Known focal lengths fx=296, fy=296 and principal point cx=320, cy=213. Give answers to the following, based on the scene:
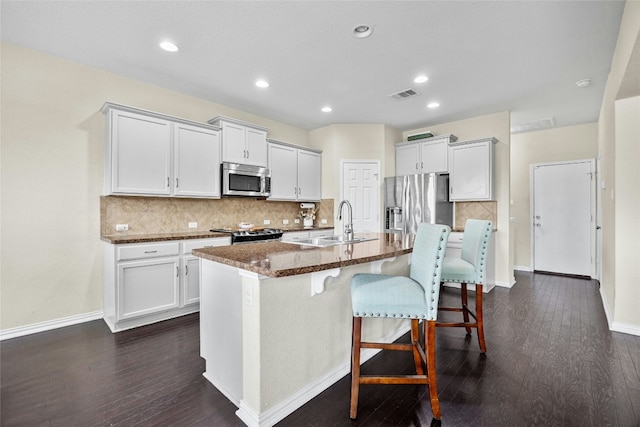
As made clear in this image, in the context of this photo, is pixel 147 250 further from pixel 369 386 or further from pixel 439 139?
pixel 439 139

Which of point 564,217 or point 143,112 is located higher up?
point 143,112

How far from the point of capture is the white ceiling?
2.26 meters

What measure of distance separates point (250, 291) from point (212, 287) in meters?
0.50

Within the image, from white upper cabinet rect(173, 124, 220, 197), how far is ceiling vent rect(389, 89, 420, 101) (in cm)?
236

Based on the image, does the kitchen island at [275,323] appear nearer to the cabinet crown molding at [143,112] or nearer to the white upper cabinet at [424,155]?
the cabinet crown molding at [143,112]

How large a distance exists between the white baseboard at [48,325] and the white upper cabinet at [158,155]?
4.37 feet

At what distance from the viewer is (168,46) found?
2734mm

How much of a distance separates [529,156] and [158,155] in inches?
244

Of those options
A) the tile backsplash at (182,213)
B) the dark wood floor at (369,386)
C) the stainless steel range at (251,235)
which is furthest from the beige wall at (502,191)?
the stainless steel range at (251,235)

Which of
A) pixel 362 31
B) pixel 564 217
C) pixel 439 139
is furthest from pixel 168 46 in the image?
pixel 564 217

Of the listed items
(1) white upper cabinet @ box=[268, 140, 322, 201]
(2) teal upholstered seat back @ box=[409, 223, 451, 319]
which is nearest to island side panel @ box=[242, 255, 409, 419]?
(2) teal upholstered seat back @ box=[409, 223, 451, 319]

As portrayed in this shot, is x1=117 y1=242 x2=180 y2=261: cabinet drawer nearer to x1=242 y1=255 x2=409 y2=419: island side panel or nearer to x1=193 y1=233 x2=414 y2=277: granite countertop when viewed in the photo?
x1=193 y1=233 x2=414 y2=277: granite countertop

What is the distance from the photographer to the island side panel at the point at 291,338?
1.58 metres

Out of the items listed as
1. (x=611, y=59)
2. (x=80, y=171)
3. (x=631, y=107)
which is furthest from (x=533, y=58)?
(x=80, y=171)
